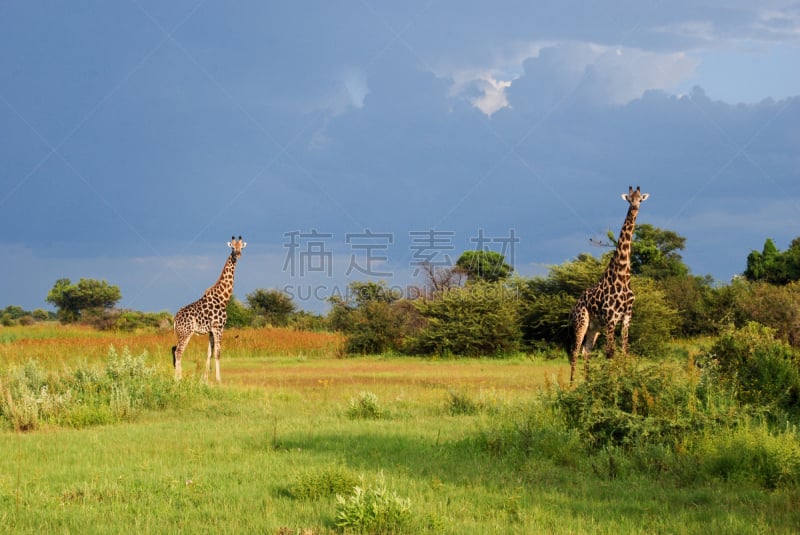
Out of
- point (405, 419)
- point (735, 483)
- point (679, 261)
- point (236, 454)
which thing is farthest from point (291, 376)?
point (679, 261)

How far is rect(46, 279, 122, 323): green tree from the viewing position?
234 feet

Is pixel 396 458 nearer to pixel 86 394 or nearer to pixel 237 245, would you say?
pixel 86 394

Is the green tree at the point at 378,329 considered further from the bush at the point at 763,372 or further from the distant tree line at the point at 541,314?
the bush at the point at 763,372

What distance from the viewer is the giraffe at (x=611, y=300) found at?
640 inches

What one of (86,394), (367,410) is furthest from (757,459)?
(86,394)

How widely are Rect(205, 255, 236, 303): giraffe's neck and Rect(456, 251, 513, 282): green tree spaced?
1298 inches

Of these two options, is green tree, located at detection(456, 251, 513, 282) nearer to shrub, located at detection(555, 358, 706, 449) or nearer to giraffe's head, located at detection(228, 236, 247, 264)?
giraffe's head, located at detection(228, 236, 247, 264)

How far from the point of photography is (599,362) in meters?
Result: 10.3

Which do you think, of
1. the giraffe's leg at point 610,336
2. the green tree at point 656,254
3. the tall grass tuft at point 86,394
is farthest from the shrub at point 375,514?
the green tree at point 656,254

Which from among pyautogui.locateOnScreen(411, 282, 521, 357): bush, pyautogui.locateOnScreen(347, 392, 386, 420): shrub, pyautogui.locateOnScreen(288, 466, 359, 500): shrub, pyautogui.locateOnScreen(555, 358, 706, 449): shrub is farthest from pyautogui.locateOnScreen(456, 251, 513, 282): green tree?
pyautogui.locateOnScreen(288, 466, 359, 500): shrub

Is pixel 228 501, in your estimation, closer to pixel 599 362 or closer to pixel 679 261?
pixel 599 362

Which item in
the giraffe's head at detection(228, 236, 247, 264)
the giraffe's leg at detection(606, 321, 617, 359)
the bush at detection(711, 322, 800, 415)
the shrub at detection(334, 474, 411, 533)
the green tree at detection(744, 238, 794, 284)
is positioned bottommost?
the shrub at detection(334, 474, 411, 533)

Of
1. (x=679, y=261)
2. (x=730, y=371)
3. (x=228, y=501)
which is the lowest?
(x=228, y=501)

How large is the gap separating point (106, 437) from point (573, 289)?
2153 cm
